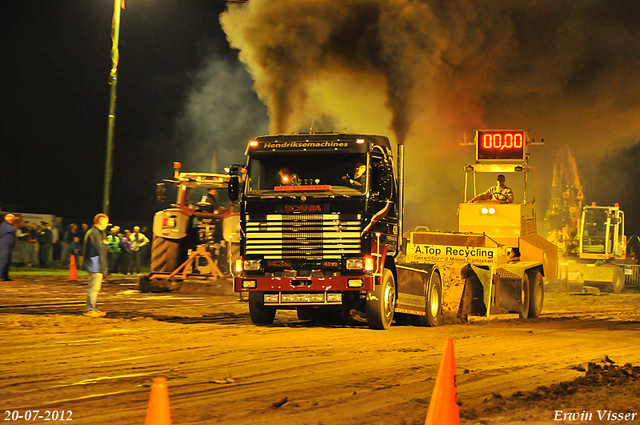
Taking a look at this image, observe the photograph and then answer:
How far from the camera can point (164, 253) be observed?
2122 cm

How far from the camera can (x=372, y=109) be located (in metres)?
29.1

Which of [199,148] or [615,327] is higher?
[199,148]

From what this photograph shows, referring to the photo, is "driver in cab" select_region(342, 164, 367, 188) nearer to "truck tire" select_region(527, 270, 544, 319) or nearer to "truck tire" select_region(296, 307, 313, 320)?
"truck tire" select_region(296, 307, 313, 320)

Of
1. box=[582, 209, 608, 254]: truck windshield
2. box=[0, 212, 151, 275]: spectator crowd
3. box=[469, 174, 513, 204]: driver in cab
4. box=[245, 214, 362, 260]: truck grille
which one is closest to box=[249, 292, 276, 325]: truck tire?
box=[245, 214, 362, 260]: truck grille

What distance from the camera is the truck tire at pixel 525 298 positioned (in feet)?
53.0

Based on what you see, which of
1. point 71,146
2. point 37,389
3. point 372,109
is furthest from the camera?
point 71,146

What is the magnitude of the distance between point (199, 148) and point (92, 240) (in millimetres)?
42279

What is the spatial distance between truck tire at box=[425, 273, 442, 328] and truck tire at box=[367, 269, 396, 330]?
3.42 feet

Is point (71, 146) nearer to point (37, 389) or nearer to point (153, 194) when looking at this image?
point (153, 194)

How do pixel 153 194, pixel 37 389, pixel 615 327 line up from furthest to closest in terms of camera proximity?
1. pixel 153 194
2. pixel 615 327
3. pixel 37 389

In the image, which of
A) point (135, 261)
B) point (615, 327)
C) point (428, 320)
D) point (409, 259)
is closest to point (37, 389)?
point (428, 320)

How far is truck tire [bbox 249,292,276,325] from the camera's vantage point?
42.4ft
